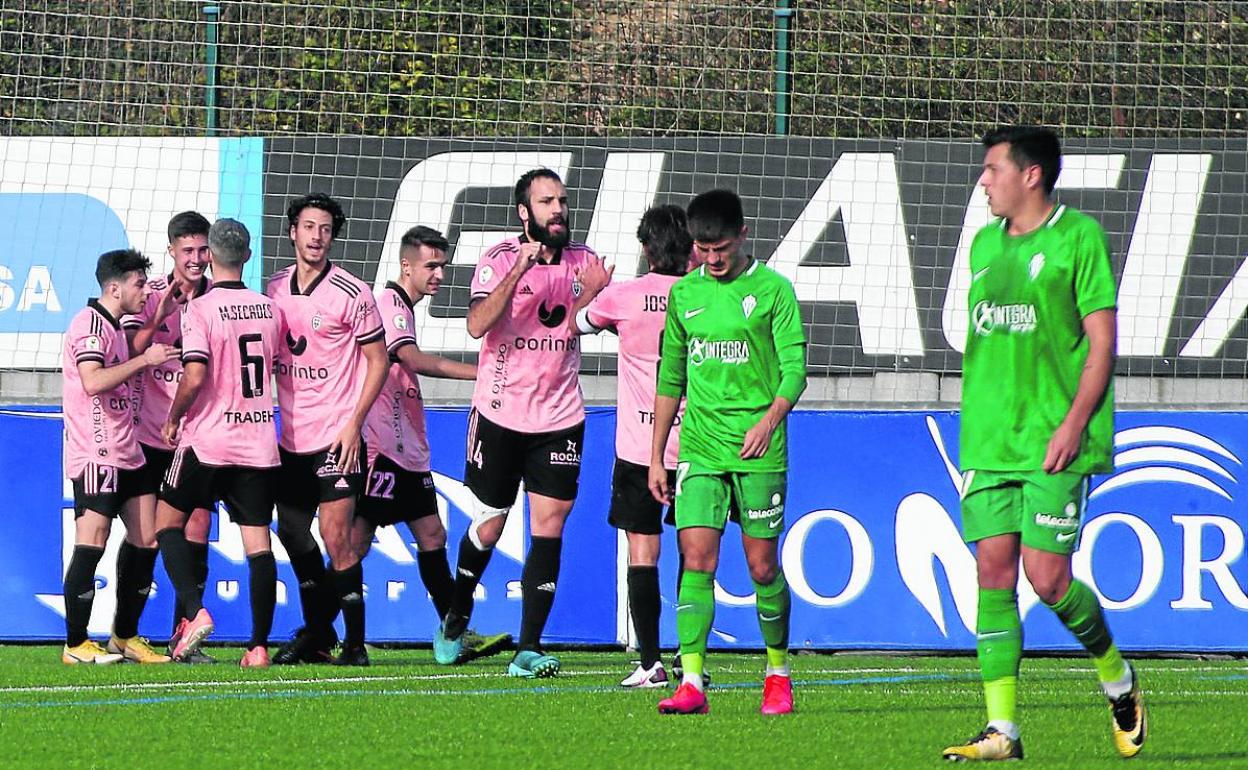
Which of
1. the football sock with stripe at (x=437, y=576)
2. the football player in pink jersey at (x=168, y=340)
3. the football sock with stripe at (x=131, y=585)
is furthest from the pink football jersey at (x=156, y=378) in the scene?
the football sock with stripe at (x=437, y=576)

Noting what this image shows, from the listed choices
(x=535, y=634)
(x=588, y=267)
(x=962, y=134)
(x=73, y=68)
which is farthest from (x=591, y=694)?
(x=73, y=68)

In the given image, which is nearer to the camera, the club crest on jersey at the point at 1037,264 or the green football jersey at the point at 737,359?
the club crest on jersey at the point at 1037,264

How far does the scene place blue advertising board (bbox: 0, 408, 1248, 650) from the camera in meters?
10.4

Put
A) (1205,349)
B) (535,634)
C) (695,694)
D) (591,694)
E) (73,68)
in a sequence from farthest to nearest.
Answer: (73,68), (1205,349), (535,634), (591,694), (695,694)

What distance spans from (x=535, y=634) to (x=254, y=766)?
300 centimetres

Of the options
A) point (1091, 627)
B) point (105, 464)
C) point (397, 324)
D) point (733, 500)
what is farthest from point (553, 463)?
point (1091, 627)

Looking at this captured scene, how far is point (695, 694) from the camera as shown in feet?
22.3

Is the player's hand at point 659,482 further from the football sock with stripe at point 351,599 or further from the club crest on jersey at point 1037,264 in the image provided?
the football sock with stripe at point 351,599

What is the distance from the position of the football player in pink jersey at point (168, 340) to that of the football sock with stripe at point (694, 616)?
3374mm

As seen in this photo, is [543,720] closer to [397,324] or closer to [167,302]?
[397,324]

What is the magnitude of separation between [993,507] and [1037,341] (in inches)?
19.9

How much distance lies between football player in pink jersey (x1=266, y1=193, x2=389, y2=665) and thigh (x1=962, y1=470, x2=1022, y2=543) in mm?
3860

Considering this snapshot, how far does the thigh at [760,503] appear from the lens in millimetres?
6914

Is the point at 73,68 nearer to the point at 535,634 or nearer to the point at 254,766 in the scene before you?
the point at 535,634
